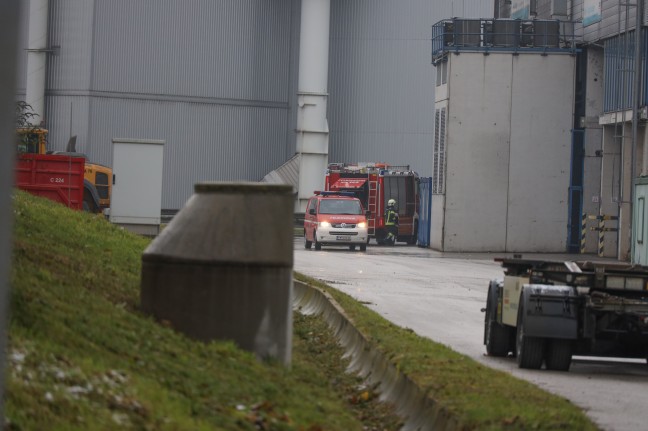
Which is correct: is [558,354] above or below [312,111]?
below

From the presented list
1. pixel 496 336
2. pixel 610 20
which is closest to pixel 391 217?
pixel 610 20

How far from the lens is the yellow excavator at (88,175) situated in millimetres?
40688

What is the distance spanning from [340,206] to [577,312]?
36.2 meters

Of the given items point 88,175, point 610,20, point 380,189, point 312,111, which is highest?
point 610,20

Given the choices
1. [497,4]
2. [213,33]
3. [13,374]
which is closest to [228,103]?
[213,33]

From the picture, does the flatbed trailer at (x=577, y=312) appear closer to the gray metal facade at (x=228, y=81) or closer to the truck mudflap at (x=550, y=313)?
the truck mudflap at (x=550, y=313)

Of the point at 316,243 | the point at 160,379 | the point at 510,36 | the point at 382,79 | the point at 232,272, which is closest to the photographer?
the point at 160,379

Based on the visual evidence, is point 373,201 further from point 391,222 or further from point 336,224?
point 336,224

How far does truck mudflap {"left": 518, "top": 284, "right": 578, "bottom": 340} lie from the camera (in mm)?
14805

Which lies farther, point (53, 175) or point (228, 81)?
point (228, 81)

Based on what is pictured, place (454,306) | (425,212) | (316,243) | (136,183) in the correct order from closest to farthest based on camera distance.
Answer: (454,306)
(136,183)
(316,243)
(425,212)

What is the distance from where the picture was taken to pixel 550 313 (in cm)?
1487

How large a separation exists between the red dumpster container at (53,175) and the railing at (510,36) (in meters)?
21.4

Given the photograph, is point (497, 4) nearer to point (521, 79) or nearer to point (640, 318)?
point (521, 79)
